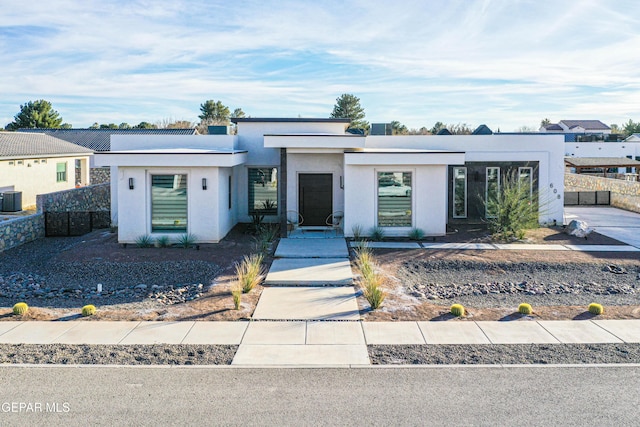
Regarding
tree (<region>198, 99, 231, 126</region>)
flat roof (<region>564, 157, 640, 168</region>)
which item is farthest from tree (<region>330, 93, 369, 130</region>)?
flat roof (<region>564, 157, 640, 168</region>)

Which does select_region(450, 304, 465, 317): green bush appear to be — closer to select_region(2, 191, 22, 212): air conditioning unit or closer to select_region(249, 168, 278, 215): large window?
select_region(249, 168, 278, 215): large window

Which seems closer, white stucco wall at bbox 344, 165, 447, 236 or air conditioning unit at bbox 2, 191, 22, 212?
white stucco wall at bbox 344, 165, 447, 236

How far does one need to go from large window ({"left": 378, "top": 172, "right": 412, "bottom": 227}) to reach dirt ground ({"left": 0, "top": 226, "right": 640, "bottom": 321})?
1497 mm

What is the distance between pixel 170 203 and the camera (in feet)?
57.6

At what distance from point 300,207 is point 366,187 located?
9.83 feet

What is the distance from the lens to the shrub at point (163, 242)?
1712 centimetres

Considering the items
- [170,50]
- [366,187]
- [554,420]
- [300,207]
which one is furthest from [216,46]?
[554,420]

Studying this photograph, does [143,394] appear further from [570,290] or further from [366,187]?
[366,187]

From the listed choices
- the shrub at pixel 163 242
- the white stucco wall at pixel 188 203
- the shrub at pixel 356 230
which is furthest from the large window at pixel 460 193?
the shrub at pixel 163 242

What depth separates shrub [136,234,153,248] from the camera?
56.1ft

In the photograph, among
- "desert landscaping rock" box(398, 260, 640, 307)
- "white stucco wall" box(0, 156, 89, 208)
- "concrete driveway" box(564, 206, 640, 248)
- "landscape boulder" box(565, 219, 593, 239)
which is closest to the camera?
"desert landscaping rock" box(398, 260, 640, 307)

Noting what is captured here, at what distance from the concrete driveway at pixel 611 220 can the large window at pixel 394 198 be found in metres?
7.00
